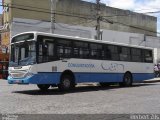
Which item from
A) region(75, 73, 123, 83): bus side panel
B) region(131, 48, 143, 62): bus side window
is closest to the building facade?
region(131, 48, 143, 62): bus side window

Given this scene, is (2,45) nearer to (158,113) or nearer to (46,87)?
(46,87)

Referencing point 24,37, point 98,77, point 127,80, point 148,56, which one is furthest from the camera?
point 148,56

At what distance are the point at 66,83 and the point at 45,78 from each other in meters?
1.64

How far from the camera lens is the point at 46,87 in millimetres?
20266

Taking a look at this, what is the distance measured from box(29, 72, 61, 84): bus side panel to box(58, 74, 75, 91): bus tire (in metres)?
0.40

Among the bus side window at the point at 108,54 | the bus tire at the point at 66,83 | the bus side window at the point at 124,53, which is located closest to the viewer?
the bus tire at the point at 66,83

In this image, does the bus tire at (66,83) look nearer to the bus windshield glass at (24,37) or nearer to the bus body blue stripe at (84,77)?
the bus body blue stripe at (84,77)

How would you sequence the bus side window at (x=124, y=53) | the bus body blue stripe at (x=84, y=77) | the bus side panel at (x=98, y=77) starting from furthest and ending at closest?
1. the bus side window at (x=124, y=53)
2. the bus side panel at (x=98, y=77)
3. the bus body blue stripe at (x=84, y=77)

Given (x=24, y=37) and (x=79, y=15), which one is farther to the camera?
(x=79, y=15)

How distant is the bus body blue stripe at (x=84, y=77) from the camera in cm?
1800

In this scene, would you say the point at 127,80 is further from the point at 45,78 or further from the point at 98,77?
the point at 45,78

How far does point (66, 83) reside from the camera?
19.7 metres

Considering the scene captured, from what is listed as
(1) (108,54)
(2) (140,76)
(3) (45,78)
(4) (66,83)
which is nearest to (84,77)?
(4) (66,83)

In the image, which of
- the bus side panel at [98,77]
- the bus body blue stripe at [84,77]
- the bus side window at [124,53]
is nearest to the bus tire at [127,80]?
the bus body blue stripe at [84,77]
